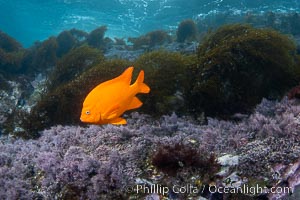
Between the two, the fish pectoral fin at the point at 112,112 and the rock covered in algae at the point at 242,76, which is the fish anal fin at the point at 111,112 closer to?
the fish pectoral fin at the point at 112,112

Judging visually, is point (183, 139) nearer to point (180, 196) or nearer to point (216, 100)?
point (180, 196)

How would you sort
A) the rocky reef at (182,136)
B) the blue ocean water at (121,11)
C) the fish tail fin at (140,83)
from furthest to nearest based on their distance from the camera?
the blue ocean water at (121,11)
the rocky reef at (182,136)
the fish tail fin at (140,83)

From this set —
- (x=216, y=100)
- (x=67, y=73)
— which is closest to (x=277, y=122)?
(x=216, y=100)

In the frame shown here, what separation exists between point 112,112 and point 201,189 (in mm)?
1398

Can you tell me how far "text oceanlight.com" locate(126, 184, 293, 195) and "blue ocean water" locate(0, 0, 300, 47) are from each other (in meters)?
28.9

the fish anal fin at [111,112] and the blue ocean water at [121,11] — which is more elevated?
the blue ocean water at [121,11]

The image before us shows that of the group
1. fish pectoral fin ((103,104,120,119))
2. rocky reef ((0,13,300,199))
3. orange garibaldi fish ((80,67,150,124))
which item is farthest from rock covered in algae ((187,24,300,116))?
fish pectoral fin ((103,104,120,119))

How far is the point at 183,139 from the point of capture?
3.73 metres

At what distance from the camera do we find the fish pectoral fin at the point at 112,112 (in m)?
2.27

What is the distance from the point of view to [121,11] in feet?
115

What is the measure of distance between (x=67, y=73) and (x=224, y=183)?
23.5 feet

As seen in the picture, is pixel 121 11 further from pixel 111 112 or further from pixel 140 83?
pixel 111 112

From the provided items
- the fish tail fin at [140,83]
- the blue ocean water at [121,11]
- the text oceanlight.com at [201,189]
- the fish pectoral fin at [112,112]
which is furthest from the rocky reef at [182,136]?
the blue ocean water at [121,11]

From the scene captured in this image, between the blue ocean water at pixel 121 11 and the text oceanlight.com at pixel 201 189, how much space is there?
28902 mm
